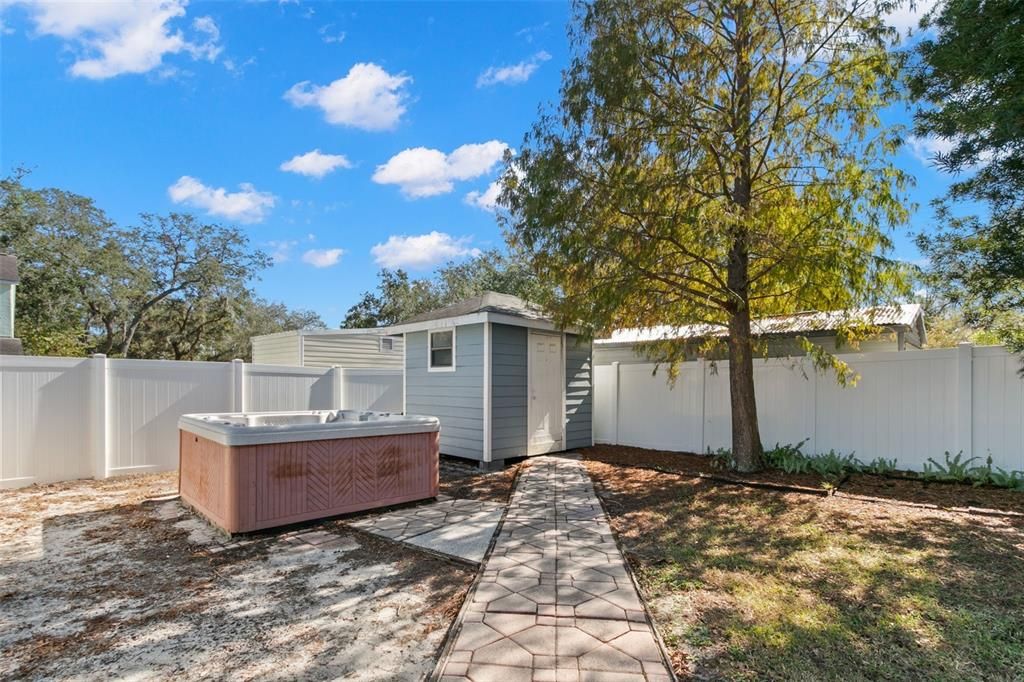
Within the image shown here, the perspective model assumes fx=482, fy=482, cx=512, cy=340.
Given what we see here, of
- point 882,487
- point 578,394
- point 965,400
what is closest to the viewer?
point 882,487

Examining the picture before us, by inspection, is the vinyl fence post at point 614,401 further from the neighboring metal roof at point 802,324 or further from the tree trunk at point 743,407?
the tree trunk at point 743,407

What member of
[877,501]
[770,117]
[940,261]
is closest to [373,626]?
[877,501]

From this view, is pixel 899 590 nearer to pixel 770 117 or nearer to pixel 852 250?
pixel 852 250

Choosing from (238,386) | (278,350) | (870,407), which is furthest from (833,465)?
(278,350)

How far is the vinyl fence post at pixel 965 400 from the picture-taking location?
5.54 m

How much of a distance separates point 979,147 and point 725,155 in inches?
93.1

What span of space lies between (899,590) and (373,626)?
10.4 ft

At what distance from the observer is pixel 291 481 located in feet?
14.1

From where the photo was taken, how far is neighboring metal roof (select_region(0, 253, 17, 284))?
741cm

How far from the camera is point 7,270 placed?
7.51m

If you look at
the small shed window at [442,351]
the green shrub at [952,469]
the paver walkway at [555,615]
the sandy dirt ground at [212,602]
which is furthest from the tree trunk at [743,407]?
the sandy dirt ground at [212,602]

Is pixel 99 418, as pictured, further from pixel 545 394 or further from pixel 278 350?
pixel 278 350

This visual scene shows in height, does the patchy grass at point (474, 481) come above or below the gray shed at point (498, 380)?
below

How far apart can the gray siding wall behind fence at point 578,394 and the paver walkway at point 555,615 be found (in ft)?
12.6
